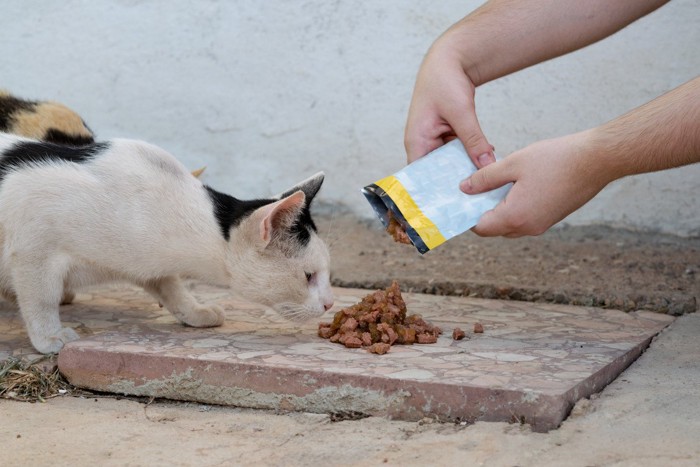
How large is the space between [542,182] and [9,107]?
2072 mm

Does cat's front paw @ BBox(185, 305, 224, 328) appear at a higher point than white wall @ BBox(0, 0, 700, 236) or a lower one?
lower

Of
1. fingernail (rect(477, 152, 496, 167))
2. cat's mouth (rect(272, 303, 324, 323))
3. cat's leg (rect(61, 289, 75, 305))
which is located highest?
fingernail (rect(477, 152, 496, 167))

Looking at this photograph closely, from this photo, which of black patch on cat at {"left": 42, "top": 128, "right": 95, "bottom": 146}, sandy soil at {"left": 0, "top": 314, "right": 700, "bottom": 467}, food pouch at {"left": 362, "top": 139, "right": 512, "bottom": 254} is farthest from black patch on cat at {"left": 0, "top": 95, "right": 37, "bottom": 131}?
food pouch at {"left": 362, "top": 139, "right": 512, "bottom": 254}

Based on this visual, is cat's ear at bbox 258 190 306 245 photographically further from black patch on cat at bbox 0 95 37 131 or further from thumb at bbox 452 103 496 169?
black patch on cat at bbox 0 95 37 131

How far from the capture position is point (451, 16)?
14.6 ft

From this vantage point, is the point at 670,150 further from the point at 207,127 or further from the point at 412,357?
the point at 207,127

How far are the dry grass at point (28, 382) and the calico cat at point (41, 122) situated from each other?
3.32ft

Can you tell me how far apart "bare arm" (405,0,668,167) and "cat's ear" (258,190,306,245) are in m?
0.43

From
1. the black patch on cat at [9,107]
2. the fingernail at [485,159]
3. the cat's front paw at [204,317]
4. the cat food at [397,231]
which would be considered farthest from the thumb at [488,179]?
the black patch on cat at [9,107]

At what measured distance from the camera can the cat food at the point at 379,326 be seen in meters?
2.78

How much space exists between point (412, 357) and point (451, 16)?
2.32 metres

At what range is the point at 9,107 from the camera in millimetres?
3486

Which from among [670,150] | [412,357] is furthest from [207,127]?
[670,150]

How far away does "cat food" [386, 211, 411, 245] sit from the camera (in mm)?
2703
